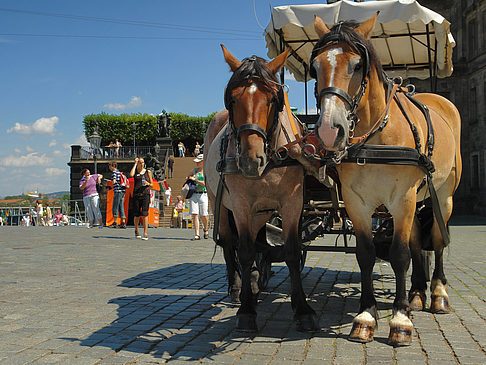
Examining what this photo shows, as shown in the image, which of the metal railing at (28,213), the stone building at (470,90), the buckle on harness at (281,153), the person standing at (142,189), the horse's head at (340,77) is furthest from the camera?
the stone building at (470,90)

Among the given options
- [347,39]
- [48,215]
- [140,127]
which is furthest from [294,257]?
[140,127]

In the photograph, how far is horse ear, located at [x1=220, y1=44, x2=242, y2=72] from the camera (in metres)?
4.59

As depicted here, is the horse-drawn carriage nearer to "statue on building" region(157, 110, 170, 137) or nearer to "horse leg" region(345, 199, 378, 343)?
"horse leg" region(345, 199, 378, 343)

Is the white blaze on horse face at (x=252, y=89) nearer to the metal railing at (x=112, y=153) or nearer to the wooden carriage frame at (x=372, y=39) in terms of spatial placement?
the wooden carriage frame at (x=372, y=39)

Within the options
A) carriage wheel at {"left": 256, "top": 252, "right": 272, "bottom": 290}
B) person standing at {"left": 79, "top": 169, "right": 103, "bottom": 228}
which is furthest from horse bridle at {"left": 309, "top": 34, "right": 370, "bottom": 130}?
person standing at {"left": 79, "top": 169, "right": 103, "bottom": 228}

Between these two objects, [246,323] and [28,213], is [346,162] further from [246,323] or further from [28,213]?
[28,213]

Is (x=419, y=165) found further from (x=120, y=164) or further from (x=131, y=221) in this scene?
(x=120, y=164)

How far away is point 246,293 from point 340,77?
78.7 inches

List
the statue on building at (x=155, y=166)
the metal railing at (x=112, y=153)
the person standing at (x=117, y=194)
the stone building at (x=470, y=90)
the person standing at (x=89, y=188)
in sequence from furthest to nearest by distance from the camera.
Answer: the metal railing at (x=112, y=153) < the statue on building at (x=155, y=166) < the stone building at (x=470, y=90) < the person standing at (x=89, y=188) < the person standing at (x=117, y=194)

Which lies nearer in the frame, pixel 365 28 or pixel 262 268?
pixel 365 28

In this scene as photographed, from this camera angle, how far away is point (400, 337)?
3.88 m

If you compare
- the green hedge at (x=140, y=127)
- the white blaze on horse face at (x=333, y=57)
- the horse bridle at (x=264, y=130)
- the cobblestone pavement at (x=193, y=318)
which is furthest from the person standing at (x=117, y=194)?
the green hedge at (x=140, y=127)

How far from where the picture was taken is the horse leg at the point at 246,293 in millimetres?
4348

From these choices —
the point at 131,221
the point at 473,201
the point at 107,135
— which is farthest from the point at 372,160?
the point at 107,135
